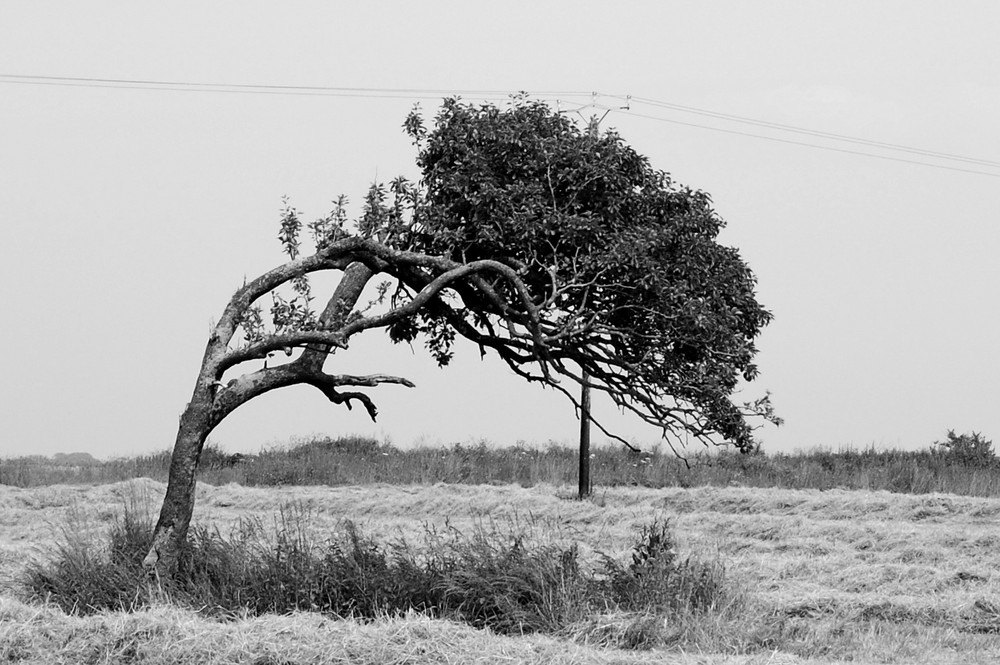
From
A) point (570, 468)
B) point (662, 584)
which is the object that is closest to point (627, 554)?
point (662, 584)

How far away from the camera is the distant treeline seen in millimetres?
23141

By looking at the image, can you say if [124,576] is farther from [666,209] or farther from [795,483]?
[795,483]

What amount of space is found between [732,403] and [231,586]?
16.2ft

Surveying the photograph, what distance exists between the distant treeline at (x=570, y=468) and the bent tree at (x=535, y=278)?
34.9 feet

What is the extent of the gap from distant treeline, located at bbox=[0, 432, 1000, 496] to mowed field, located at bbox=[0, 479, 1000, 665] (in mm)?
2312

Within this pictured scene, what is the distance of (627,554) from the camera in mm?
13750

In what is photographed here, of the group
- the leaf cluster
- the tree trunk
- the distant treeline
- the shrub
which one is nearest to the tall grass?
the shrub

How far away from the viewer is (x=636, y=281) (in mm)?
10789

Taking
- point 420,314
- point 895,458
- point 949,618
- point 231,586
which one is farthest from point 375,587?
point 895,458

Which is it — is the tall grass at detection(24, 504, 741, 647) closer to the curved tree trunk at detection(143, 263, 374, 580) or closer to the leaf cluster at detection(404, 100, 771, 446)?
the curved tree trunk at detection(143, 263, 374, 580)

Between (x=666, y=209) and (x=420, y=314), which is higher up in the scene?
(x=666, y=209)

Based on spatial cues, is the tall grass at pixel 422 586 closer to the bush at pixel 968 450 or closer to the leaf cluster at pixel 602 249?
the leaf cluster at pixel 602 249

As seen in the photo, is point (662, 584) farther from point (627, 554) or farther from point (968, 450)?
point (968, 450)

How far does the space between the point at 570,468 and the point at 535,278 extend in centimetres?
1340
